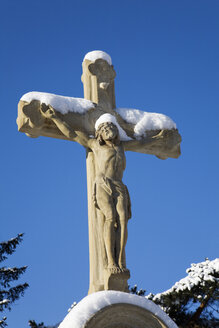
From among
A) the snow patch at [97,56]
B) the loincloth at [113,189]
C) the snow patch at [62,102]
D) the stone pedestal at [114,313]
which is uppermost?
the snow patch at [97,56]

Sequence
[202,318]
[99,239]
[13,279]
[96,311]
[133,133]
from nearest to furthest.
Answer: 1. [96,311]
2. [99,239]
3. [133,133]
4. [202,318]
5. [13,279]

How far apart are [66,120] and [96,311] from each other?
2.44m

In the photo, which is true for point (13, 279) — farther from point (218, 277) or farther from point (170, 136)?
point (170, 136)

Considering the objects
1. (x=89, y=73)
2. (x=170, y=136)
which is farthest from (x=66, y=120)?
(x=170, y=136)

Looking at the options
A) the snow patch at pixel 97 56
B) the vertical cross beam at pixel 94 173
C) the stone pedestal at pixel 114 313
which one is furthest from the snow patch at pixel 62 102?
the stone pedestal at pixel 114 313

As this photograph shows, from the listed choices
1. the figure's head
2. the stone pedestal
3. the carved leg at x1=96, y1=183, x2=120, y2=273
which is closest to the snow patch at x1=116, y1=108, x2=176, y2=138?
the figure's head

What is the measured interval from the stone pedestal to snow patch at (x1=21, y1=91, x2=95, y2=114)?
2.34 meters

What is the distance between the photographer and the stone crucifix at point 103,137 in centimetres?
552

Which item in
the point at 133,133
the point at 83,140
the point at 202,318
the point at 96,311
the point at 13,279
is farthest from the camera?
the point at 13,279

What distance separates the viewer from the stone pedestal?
15.0 ft

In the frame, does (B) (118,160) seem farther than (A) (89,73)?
No

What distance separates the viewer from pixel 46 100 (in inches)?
243

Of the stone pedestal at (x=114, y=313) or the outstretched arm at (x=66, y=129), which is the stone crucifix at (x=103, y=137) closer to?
the outstretched arm at (x=66, y=129)

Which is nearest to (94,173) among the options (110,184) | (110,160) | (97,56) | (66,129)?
(110,160)
